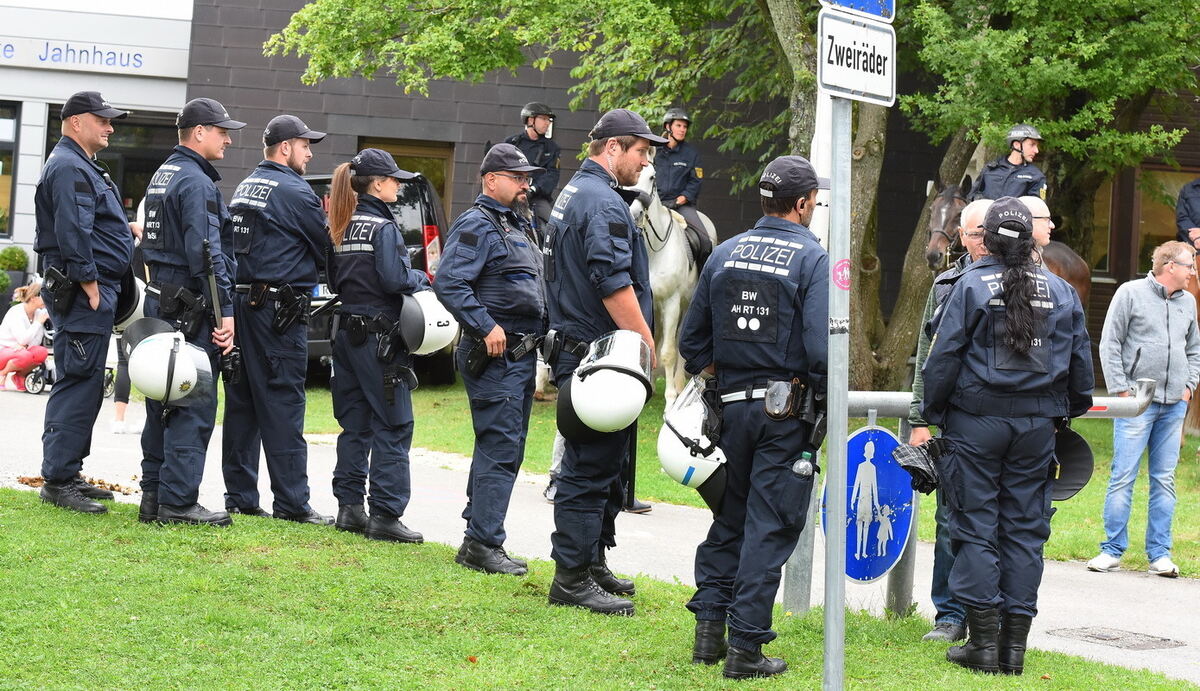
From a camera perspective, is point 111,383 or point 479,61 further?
point 479,61

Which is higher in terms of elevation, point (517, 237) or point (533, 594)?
point (517, 237)

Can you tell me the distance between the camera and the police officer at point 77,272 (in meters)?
7.14

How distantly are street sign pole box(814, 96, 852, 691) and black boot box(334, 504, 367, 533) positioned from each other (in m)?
3.72

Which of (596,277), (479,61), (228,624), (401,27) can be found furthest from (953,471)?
(401,27)

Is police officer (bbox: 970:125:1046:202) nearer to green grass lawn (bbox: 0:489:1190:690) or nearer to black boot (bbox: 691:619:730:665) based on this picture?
green grass lawn (bbox: 0:489:1190:690)

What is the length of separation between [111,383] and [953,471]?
11403 mm

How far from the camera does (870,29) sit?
175 inches

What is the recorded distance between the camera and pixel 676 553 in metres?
8.34

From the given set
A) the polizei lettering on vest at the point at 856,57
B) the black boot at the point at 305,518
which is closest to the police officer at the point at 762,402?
the polizei lettering on vest at the point at 856,57

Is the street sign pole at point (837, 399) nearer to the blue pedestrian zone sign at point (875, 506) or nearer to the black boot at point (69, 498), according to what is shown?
the blue pedestrian zone sign at point (875, 506)

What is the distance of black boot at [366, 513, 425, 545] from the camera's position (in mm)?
7379

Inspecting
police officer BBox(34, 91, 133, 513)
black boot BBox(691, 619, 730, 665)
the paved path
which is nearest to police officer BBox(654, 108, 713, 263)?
the paved path

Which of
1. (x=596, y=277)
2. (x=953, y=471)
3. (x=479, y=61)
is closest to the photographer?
(x=953, y=471)

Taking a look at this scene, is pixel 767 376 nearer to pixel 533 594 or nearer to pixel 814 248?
pixel 814 248
